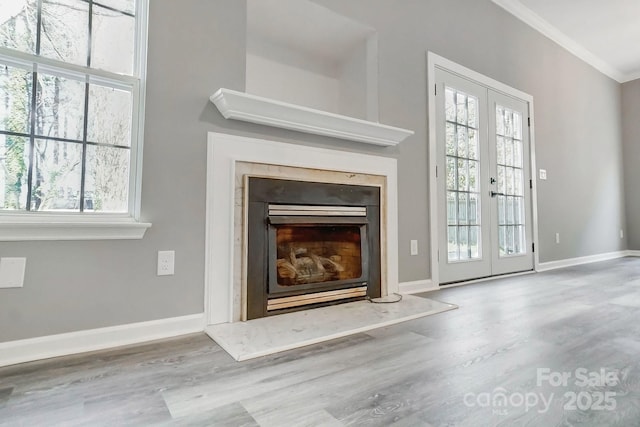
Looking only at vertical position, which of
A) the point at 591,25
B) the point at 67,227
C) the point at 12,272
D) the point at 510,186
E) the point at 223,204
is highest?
the point at 591,25

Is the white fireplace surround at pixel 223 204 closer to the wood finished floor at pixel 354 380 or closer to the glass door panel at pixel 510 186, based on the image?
the wood finished floor at pixel 354 380

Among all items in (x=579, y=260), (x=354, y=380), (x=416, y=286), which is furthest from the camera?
(x=579, y=260)

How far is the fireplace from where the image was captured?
205 cm

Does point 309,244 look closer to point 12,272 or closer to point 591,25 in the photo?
point 12,272

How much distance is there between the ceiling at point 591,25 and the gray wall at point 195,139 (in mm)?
169

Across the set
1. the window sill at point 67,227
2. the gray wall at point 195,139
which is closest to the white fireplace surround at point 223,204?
the gray wall at point 195,139

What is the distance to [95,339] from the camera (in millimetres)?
1587

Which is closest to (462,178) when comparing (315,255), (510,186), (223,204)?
(510,186)

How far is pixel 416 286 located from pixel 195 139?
2047 mm

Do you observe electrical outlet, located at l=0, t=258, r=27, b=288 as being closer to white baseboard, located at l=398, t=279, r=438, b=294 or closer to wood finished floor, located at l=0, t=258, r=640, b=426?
wood finished floor, located at l=0, t=258, r=640, b=426

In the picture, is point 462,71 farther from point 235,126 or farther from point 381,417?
point 381,417

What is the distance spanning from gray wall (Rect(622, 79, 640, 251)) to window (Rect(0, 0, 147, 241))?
23.6 feet

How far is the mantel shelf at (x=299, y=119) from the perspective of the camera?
6.29 ft

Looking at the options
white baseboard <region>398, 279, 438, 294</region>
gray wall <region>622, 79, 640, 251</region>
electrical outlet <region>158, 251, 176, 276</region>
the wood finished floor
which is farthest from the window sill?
gray wall <region>622, 79, 640, 251</region>
